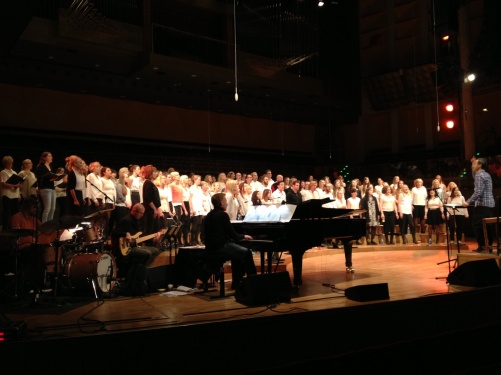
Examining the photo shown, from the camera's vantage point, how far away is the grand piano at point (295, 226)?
17.9 feet

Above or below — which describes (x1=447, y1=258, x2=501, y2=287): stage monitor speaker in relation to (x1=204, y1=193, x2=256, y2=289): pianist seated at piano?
below

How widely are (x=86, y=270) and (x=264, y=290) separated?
1969 mm

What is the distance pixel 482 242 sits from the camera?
740 centimetres

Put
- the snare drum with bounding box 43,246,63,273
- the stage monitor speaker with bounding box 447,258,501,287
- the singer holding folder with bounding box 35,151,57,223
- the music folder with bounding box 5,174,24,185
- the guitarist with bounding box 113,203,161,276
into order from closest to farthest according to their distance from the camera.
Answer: the stage monitor speaker with bounding box 447,258,501,287 < the snare drum with bounding box 43,246,63,273 < the guitarist with bounding box 113,203,161,276 < the singer holding folder with bounding box 35,151,57,223 < the music folder with bounding box 5,174,24,185

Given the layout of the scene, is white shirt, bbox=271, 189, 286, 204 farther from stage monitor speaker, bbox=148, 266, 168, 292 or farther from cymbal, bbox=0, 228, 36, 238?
cymbal, bbox=0, 228, 36, 238

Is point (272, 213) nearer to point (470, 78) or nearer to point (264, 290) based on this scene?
point (264, 290)

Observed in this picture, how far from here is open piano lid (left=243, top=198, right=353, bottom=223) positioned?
545 cm

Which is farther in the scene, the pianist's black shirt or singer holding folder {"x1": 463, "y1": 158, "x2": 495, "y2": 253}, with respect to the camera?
singer holding folder {"x1": 463, "y1": 158, "x2": 495, "y2": 253}

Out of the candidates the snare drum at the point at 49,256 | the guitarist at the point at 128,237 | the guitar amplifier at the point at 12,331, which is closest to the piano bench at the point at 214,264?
the guitarist at the point at 128,237

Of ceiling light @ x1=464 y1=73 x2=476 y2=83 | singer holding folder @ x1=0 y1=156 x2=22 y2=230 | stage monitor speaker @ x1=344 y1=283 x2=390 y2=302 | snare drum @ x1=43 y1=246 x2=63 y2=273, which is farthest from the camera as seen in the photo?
ceiling light @ x1=464 y1=73 x2=476 y2=83

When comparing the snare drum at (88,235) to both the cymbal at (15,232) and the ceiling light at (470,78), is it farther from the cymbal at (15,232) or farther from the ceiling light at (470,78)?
the ceiling light at (470,78)

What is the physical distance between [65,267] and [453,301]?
3.86 metres

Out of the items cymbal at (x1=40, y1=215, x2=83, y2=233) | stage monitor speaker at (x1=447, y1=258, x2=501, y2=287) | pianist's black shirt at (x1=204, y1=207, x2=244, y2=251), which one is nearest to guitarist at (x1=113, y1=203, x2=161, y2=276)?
pianist's black shirt at (x1=204, y1=207, x2=244, y2=251)

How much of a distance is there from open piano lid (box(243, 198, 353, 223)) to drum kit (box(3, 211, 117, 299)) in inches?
67.4
